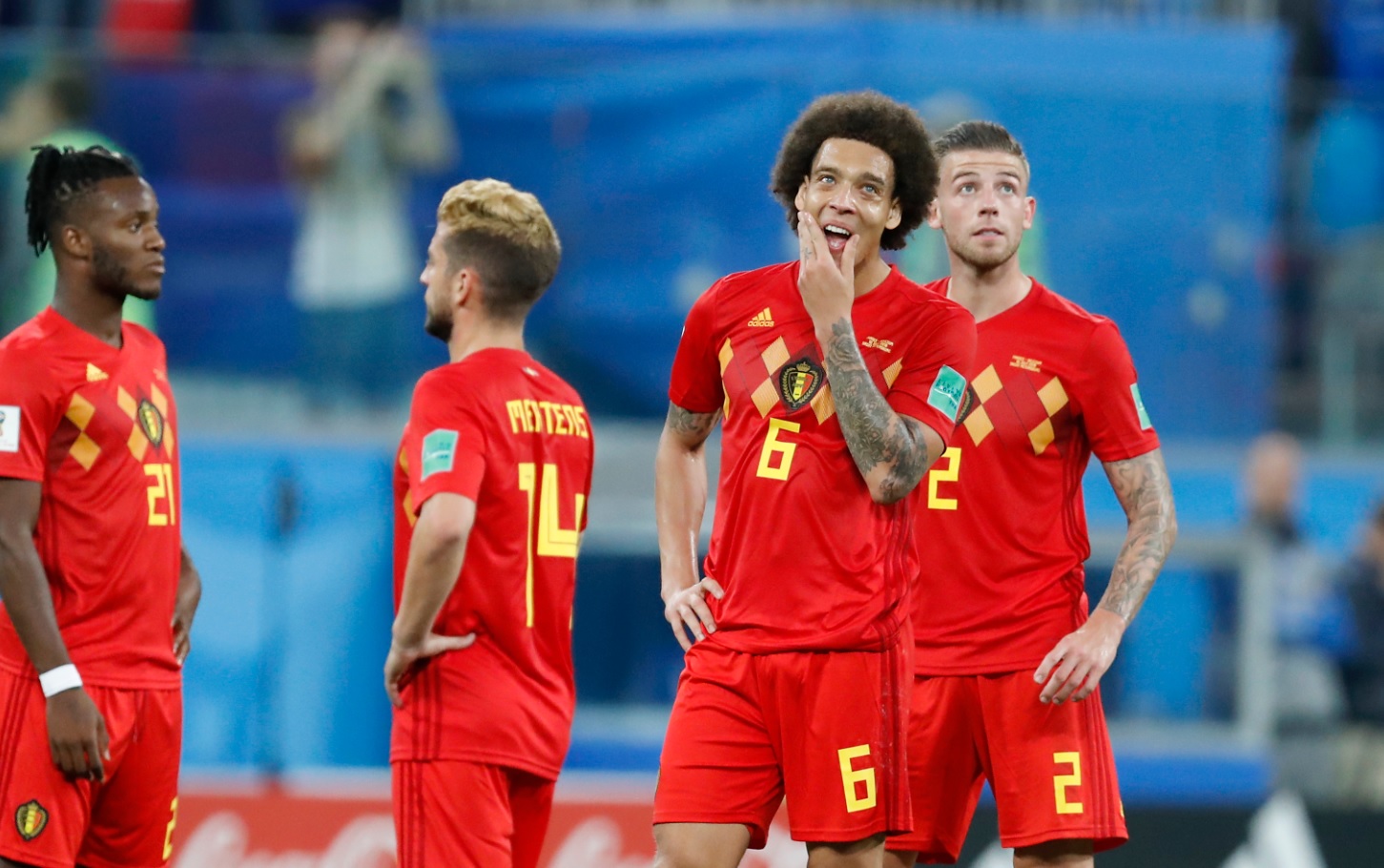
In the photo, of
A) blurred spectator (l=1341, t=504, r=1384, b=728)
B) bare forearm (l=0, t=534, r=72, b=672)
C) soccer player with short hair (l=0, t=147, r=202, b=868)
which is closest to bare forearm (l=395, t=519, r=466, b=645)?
soccer player with short hair (l=0, t=147, r=202, b=868)

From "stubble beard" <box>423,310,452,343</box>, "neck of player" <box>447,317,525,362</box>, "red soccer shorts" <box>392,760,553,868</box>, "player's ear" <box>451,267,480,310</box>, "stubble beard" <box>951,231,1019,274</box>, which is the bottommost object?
"red soccer shorts" <box>392,760,553,868</box>

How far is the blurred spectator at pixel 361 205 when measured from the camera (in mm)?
9008

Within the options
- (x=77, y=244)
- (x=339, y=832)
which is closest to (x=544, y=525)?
(x=77, y=244)

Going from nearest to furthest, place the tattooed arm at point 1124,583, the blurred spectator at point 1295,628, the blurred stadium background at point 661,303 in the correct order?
the tattooed arm at point 1124,583, the blurred stadium background at point 661,303, the blurred spectator at point 1295,628

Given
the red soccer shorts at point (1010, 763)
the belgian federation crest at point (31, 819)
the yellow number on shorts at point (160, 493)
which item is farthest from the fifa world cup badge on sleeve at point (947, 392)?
the belgian federation crest at point (31, 819)

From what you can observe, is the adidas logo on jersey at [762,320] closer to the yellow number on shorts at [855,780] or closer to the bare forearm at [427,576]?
the bare forearm at [427,576]

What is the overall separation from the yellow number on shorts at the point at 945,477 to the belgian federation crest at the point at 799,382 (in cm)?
82

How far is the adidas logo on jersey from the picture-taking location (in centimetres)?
466

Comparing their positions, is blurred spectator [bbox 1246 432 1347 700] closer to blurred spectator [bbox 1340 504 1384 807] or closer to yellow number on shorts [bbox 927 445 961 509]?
blurred spectator [bbox 1340 504 1384 807]

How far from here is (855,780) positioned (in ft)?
14.6

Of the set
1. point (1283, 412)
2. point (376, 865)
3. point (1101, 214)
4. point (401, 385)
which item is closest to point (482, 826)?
point (376, 865)

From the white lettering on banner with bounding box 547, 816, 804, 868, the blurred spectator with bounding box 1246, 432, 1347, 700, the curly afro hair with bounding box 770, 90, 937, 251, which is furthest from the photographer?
the blurred spectator with bounding box 1246, 432, 1347, 700

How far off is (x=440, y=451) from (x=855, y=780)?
1313 mm

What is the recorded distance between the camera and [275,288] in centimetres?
914
